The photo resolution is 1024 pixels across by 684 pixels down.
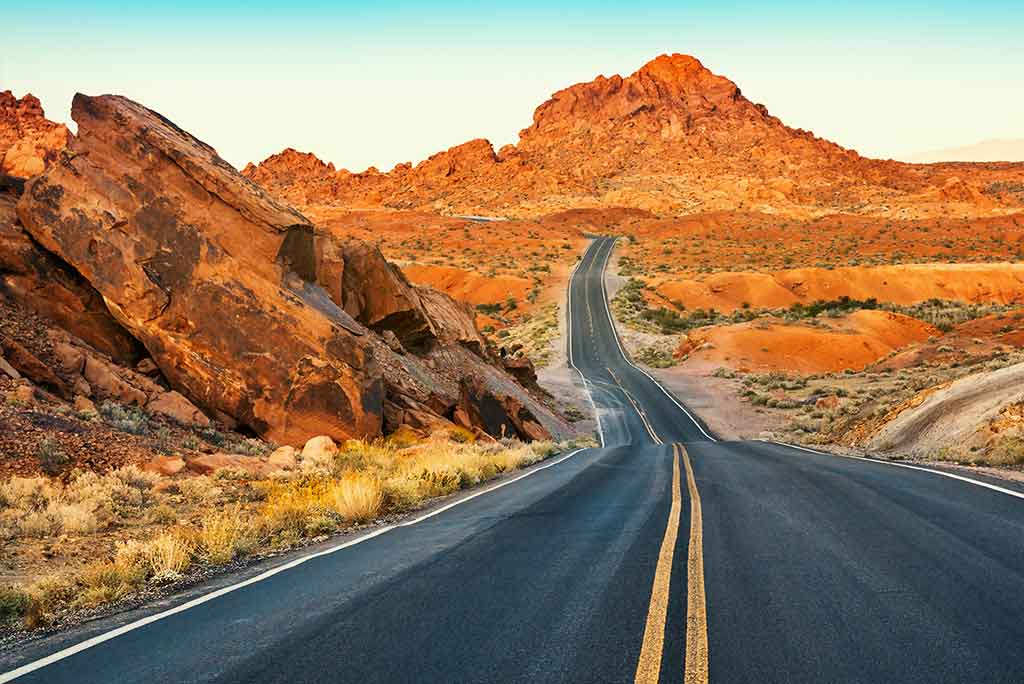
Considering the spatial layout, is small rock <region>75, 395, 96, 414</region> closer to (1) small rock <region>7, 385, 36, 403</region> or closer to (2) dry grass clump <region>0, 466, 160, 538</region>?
(1) small rock <region>7, 385, 36, 403</region>

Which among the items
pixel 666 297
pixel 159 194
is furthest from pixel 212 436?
pixel 666 297

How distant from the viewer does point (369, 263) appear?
2719 cm

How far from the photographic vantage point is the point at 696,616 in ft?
17.2

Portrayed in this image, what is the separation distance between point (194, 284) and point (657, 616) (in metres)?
17.1

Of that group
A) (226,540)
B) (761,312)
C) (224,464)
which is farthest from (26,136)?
(226,540)

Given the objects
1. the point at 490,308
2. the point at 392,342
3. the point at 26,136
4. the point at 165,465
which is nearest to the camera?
the point at 165,465

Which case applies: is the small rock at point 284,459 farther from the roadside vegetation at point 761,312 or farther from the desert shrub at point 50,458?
the roadside vegetation at point 761,312

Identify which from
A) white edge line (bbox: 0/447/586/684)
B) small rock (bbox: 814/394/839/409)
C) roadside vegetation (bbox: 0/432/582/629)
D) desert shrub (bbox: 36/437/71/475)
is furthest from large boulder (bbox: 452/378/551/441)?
small rock (bbox: 814/394/839/409)

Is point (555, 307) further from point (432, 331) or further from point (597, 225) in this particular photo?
point (597, 225)

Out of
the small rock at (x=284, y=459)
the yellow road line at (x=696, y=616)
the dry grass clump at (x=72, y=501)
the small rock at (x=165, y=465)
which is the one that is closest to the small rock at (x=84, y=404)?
the small rock at (x=165, y=465)

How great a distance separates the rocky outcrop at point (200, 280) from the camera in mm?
18625

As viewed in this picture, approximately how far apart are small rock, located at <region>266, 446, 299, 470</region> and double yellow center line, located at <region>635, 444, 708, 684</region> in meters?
10.4

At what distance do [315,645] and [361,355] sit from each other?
15688 millimetres

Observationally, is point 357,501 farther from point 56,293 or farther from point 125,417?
point 56,293
